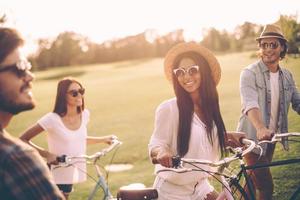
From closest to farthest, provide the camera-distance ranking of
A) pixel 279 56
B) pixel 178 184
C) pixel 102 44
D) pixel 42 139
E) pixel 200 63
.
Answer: pixel 178 184
pixel 200 63
pixel 279 56
pixel 42 139
pixel 102 44

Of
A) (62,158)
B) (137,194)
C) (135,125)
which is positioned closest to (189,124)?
(137,194)

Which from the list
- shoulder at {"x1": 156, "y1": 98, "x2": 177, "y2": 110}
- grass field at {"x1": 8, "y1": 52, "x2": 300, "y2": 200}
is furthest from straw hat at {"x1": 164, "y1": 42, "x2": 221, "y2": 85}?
grass field at {"x1": 8, "y1": 52, "x2": 300, "y2": 200}

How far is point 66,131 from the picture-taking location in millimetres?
5281

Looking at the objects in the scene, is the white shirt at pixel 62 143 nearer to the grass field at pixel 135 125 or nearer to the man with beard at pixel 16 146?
the grass field at pixel 135 125

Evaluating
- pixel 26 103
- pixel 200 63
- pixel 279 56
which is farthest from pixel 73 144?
pixel 26 103

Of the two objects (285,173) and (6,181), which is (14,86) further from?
(285,173)

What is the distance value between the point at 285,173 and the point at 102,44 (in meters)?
82.7

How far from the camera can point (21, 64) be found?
191 cm

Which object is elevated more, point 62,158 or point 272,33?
point 272,33

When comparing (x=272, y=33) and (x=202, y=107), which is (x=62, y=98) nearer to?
(x=202, y=107)

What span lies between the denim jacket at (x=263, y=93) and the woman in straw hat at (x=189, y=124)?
97 centimetres

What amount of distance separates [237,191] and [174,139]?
0.67 metres

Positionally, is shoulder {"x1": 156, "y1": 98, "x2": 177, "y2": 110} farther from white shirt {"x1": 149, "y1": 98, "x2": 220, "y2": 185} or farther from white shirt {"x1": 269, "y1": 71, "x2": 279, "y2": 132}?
white shirt {"x1": 269, "y1": 71, "x2": 279, "y2": 132}

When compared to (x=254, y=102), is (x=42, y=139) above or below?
below
